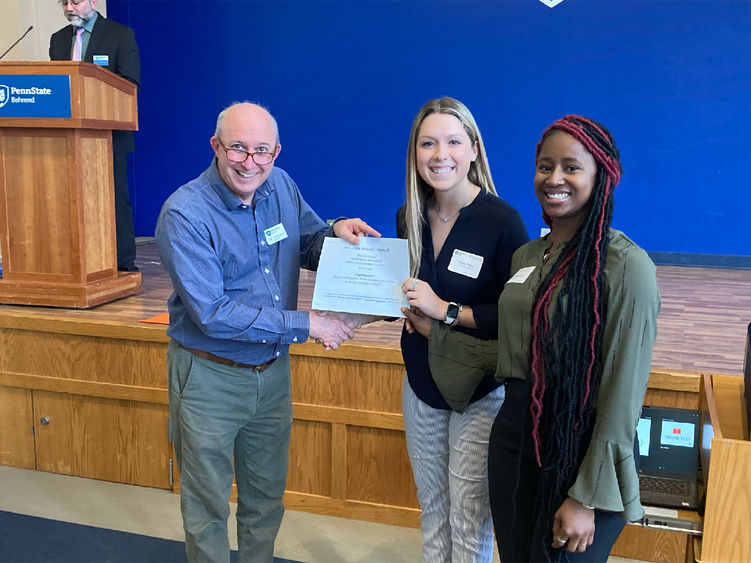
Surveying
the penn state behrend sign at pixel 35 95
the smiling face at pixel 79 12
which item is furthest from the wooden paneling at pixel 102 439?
the smiling face at pixel 79 12

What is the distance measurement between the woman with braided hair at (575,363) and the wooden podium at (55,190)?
2.63 m

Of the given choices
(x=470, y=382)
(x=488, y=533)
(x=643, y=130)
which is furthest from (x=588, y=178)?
(x=643, y=130)

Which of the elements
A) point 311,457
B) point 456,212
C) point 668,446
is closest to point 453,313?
point 456,212

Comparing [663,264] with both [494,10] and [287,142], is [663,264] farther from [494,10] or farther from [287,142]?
[287,142]

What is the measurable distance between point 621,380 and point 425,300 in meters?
0.57

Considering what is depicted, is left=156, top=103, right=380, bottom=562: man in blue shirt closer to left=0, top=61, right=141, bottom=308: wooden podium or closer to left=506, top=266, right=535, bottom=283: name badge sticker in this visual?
left=506, top=266, right=535, bottom=283: name badge sticker

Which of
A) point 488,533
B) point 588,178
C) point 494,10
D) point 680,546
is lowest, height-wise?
point 680,546

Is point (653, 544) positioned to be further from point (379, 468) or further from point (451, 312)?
point (451, 312)

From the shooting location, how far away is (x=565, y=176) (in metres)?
1.53

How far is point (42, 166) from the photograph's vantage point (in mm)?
3637

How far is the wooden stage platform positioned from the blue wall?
7.33 ft

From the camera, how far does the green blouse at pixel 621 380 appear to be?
1419mm

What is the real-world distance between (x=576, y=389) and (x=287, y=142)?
5.47 metres

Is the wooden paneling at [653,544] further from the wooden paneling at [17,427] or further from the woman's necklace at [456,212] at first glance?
the wooden paneling at [17,427]
